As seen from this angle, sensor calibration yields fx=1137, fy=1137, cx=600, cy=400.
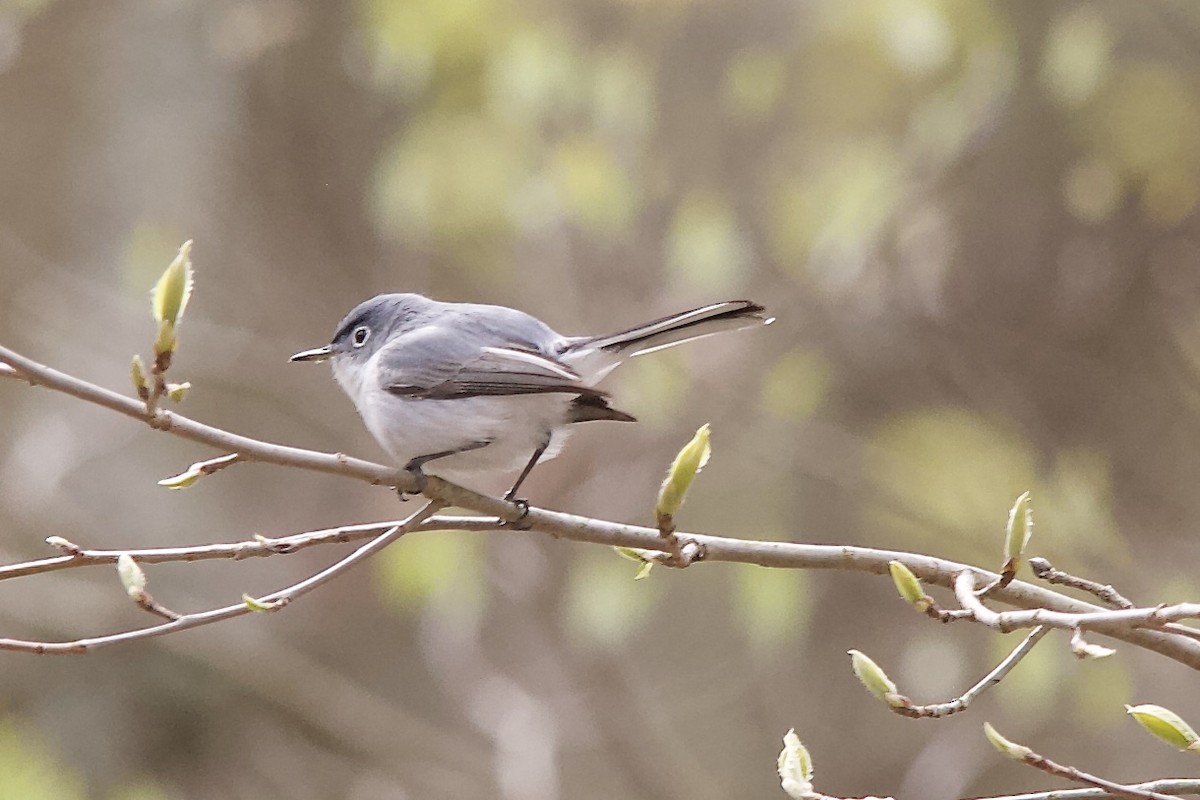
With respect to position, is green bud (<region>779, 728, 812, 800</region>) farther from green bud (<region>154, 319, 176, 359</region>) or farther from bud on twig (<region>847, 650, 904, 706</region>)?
green bud (<region>154, 319, 176, 359</region>)

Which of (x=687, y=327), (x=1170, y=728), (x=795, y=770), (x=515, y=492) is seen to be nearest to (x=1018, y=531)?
(x=1170, y=728)

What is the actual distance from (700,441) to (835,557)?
201 mm

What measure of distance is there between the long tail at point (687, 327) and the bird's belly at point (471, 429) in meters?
0.11

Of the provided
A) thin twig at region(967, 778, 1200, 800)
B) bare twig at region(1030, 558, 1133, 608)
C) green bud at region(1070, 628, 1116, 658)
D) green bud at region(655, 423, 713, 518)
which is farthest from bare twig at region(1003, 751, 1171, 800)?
green bud at region(655, 423, 713, 518)

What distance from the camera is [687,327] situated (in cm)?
145

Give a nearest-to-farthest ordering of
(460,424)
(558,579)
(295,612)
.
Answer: (460,424)
(558,579)
(295,612)

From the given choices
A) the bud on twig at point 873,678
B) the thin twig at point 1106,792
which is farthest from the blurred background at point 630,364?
the thin twig at point 1106,792

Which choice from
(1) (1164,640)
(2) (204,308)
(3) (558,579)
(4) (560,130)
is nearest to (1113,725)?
(3) (558,579)

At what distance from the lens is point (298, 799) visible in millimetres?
3238

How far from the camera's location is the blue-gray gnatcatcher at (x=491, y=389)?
1526 millimetres

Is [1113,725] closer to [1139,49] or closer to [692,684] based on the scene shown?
[692,684]

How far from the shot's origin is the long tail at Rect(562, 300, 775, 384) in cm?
140

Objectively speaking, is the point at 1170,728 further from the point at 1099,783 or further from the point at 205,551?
the point at 205,551

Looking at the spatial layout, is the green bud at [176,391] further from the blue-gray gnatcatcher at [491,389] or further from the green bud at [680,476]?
the blue-gray gnatcatcher at [491,389]
